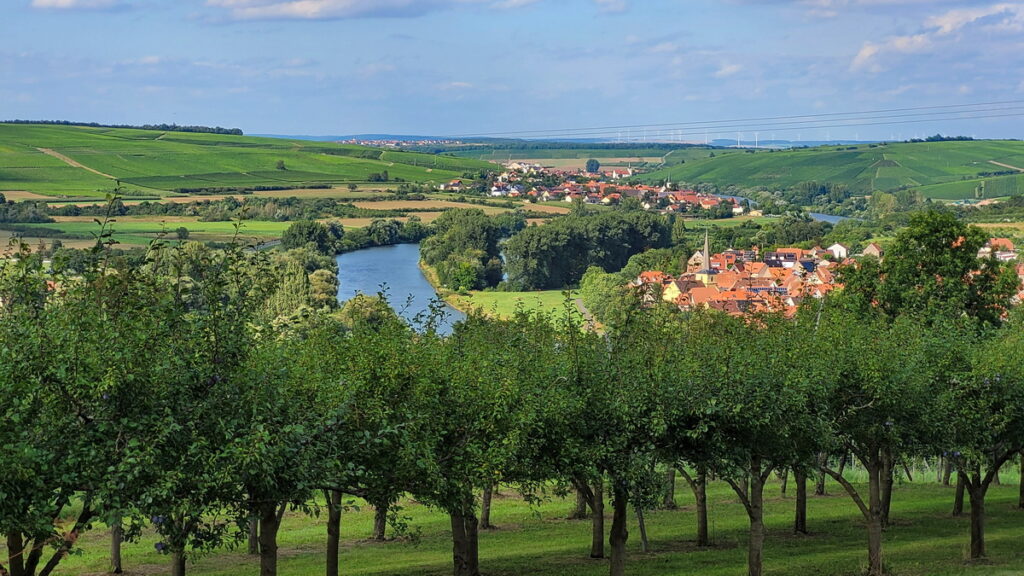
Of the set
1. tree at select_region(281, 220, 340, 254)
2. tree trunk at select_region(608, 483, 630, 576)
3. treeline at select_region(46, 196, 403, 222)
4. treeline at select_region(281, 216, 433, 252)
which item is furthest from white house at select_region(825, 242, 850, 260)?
tree trunk at select_region(608, 483, 630, 576)

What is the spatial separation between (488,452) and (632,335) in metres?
6.48

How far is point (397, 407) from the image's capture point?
64.2 feet

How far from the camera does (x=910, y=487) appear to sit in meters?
43.7

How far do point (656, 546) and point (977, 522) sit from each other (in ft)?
27.1

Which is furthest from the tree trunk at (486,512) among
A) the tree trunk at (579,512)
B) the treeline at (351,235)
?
the treeline at (351,235)

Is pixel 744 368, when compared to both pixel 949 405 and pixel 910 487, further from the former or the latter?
pixel 910 487

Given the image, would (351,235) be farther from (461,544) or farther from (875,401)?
(875,401)

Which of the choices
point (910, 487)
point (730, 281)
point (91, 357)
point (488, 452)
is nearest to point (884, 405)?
point (488, 452)

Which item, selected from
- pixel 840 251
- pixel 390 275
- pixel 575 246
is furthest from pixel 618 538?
pixel 840 251

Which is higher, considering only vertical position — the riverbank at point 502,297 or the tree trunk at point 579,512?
the tree trunk at point 579,512

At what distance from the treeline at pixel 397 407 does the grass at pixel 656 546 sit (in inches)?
38.0

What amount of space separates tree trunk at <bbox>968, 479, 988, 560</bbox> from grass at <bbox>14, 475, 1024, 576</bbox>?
380 millimetres

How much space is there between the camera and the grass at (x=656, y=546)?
26453 millimetres

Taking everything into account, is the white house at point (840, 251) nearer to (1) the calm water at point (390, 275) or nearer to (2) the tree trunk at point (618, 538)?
(1) the calm water at point (390, 275)
